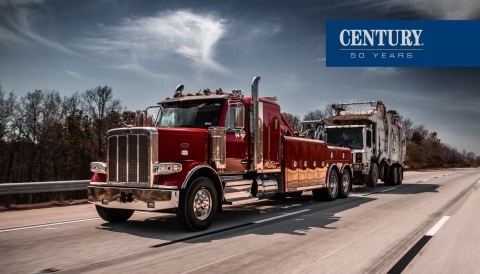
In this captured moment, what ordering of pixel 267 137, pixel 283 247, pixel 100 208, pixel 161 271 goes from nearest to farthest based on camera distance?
pixel 161 271
pixel 283 247
pixel 100 208
pixel 267 137

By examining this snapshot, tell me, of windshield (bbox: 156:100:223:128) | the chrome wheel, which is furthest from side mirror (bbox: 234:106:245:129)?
the chrome wheel

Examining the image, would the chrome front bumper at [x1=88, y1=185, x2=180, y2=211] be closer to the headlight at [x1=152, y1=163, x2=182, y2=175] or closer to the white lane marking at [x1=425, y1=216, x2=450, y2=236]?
the headlight at [x1=152, y1=163, x2=182, y2=175]

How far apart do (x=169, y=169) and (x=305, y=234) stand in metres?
2.71

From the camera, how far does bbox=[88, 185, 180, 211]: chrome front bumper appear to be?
6.92 metres

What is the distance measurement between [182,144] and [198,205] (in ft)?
3.92

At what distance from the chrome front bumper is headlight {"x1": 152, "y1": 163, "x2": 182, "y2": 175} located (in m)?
0.33

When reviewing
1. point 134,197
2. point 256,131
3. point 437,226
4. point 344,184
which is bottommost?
point 437,226

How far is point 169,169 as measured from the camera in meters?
7.08

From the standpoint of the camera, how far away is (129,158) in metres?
7.50

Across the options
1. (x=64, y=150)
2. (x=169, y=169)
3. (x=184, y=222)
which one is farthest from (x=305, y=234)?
(x=64, y=150)

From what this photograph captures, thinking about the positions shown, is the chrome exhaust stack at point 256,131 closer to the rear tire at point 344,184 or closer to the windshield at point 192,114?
the windshield at point 192,114

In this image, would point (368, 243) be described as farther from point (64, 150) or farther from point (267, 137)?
point (64, 150)

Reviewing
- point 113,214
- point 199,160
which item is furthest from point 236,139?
point 113,214

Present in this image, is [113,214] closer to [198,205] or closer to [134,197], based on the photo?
[134,197]
